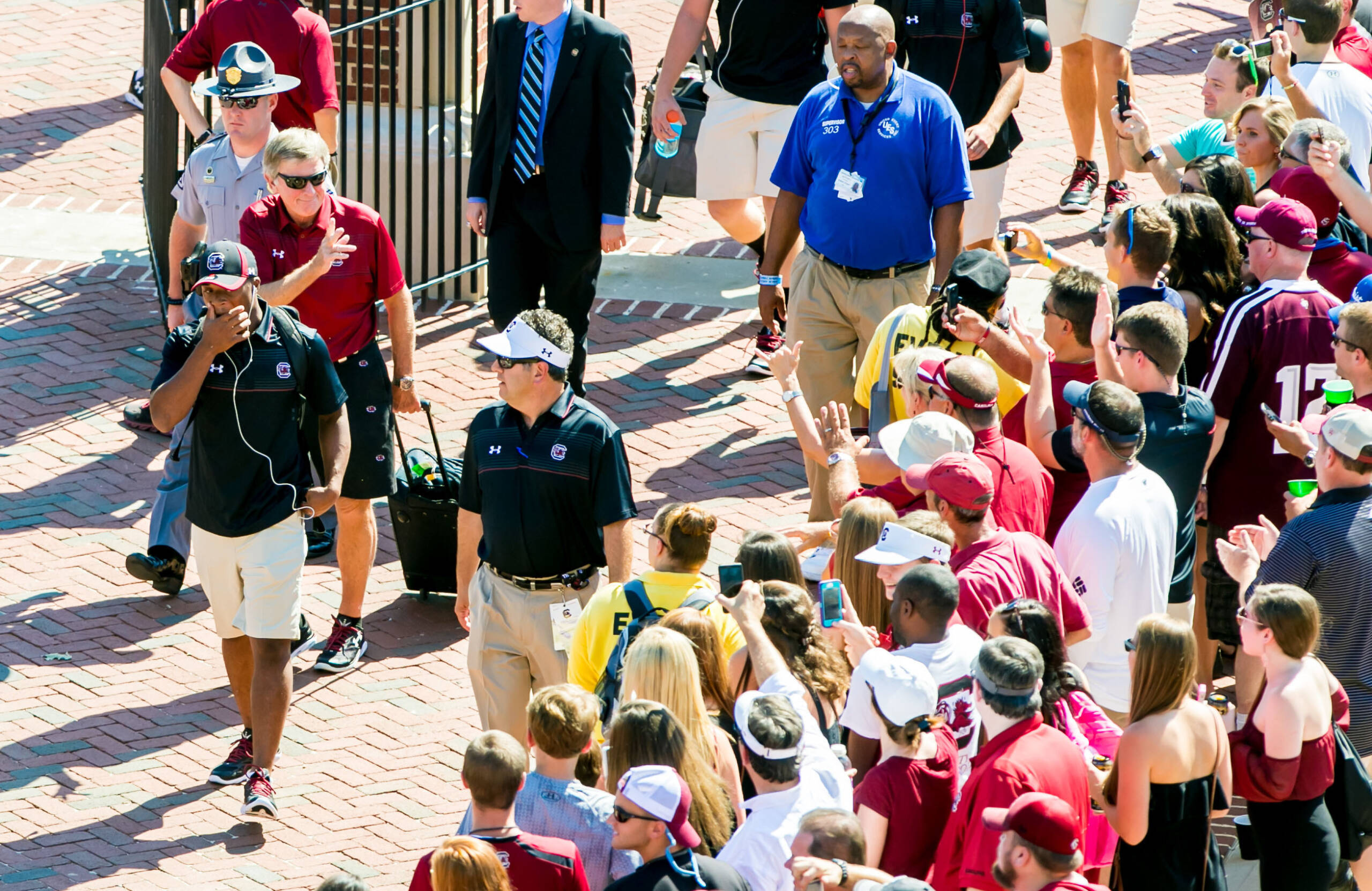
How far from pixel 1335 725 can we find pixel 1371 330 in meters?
1.60

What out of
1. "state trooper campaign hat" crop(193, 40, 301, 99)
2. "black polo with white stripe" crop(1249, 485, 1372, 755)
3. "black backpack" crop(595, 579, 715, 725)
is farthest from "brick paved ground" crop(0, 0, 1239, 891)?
"black polo with white stripe" crop(1249, 485, 1372, 755)

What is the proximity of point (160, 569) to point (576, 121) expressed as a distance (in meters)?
2.86

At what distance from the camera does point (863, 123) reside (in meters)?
8.21

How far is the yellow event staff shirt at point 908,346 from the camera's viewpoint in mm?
7352

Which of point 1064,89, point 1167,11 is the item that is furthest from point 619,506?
point 1167,11

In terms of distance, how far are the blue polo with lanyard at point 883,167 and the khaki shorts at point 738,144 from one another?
1.79 metres

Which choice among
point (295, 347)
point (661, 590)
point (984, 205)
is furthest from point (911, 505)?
point (984, 205)

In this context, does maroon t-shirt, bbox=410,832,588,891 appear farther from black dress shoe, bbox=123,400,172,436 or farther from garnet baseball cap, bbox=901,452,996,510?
black dress shoe, bbox=123,400,172,436

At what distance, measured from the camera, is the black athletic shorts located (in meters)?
8.29

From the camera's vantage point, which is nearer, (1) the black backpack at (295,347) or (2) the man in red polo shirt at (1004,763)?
(2) the man in red polo shirt at (1004,763)

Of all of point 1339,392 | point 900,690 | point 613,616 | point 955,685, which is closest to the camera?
point 900,690

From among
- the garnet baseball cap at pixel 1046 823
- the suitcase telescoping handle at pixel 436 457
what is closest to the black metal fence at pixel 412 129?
the suitcase telescoping handle at pixel 436 457

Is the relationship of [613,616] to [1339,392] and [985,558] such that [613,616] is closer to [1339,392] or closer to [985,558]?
[985,558]

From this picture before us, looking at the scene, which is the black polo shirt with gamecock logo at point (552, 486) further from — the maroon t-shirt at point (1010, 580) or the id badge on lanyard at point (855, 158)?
the id badge on lanyard at point (855, 158)
